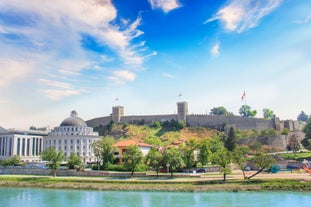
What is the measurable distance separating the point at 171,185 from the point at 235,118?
205 feet

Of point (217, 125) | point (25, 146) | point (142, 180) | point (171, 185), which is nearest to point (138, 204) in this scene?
point (171, 185)

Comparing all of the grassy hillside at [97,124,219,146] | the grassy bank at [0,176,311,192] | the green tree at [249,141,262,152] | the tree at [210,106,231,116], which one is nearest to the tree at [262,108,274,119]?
the tree at [210,106,231,116]

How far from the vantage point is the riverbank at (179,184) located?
35.1 metres

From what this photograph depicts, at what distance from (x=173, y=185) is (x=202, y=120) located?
211 ft

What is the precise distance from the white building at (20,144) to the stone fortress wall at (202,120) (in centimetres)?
2899

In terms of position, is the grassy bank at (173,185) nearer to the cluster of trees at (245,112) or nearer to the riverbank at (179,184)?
the riverbank at (179,184)

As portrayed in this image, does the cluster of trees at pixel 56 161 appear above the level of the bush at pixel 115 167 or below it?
Result: above

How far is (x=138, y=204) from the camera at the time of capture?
1169 inches

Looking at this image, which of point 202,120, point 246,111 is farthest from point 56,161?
point 246,111

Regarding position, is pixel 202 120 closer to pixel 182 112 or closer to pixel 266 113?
pixel 182 112

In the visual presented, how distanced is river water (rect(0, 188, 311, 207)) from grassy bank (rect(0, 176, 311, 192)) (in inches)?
57.1

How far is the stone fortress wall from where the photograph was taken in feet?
306

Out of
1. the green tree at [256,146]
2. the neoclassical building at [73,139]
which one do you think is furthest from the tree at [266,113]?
the neoclassical building at [73,139]

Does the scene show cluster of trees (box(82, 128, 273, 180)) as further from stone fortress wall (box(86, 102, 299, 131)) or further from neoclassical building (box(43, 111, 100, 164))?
stone fortress wall (box(86, 102, 299, 131))
